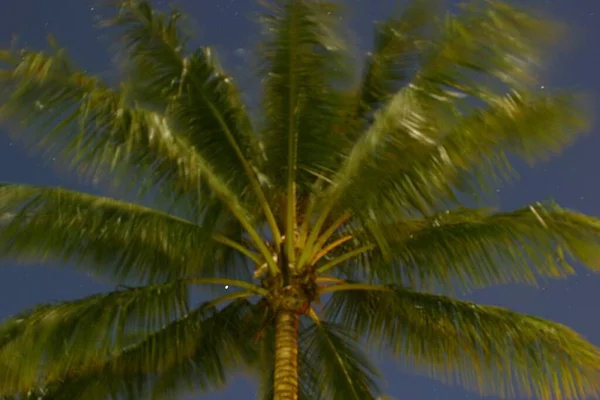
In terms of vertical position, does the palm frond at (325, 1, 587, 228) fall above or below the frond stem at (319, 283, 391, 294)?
above

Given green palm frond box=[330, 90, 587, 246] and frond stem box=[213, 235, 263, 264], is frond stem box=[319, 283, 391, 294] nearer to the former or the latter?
frond stem box=[213, 235, 263, 264]

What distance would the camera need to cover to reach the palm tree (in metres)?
7.31

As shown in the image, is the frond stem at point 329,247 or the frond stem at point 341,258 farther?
the frond stem at point 341,258

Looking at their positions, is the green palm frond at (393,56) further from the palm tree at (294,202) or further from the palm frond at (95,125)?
the palm frond at (95,125)

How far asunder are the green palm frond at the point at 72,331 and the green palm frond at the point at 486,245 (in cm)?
237

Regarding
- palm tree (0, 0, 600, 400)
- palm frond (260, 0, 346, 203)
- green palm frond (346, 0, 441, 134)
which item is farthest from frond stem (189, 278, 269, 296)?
green palm frond (346, 0, 441, 134)

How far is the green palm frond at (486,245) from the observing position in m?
7.84

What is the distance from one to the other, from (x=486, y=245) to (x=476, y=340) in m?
0.97

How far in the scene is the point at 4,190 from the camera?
7.61 meters

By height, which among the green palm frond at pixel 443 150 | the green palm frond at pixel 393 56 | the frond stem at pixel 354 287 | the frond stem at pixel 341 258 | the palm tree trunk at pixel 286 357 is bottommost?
the palm tree trunk at pixel 286 357

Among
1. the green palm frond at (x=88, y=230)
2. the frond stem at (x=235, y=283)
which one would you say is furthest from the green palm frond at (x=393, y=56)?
the green palm frond at (x=88, y=230)

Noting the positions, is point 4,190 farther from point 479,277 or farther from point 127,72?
point 479,277

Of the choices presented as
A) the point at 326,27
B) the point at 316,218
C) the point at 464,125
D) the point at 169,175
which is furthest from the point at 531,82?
the point at 169,175

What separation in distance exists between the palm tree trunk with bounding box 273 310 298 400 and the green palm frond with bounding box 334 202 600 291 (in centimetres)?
123
